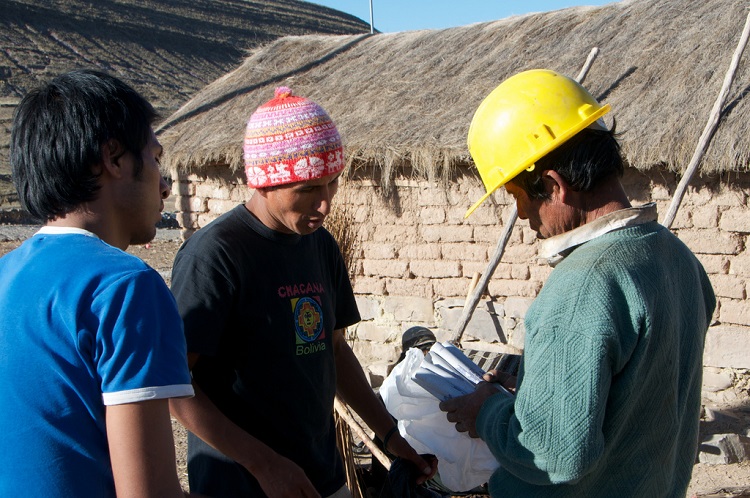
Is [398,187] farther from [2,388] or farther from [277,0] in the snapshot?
[277,0]

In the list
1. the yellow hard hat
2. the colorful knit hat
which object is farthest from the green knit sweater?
the colorful knit hat

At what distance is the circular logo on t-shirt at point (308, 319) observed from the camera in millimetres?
2219

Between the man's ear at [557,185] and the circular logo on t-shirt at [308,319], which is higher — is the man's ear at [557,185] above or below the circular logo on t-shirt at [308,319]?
above

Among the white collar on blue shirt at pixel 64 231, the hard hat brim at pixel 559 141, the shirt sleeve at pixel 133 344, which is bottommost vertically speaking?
the shirt sleeve at pixel 133 344

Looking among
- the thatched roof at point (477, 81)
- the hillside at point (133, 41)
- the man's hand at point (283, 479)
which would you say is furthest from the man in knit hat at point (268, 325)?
the hillside at point (133, 41)

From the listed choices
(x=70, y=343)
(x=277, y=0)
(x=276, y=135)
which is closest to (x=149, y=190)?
(x=70, y=343)

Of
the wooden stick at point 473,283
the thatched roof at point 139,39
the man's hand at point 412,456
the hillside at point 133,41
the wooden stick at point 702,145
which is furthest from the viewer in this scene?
the thatched roof at point 139,39

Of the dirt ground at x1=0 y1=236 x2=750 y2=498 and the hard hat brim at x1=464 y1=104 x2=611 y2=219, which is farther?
the dirt ground at x1=0 y1=236 x2=750 y2=498

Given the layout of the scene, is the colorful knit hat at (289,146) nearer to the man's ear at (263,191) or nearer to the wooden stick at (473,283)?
the man's ear at (263,191)

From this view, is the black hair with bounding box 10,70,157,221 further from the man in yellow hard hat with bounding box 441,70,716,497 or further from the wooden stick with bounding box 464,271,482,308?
the wooden stick with bounding box 464,271,482,308

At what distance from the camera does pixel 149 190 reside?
61.5 inches

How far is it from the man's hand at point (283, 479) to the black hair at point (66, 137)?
88cm

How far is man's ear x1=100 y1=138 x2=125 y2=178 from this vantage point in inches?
57.7

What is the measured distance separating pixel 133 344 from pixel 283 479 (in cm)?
86
